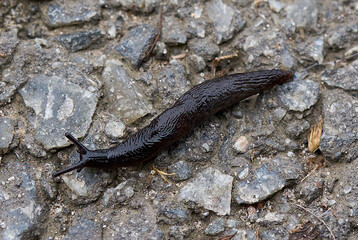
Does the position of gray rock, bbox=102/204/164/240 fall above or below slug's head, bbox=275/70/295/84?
below

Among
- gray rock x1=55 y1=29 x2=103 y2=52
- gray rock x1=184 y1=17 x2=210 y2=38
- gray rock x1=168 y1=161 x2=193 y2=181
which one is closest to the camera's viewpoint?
gray rock x1=168 y1=161 x2=193 y2=181

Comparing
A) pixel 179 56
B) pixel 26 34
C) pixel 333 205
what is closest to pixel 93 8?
pixel 26 34

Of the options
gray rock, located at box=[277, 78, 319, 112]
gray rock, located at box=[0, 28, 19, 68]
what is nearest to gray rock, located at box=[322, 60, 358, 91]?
gray rock, located at box=[277, 78, 319, 112]

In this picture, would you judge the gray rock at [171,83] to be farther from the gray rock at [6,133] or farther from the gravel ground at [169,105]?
the gray rock at [6,133]

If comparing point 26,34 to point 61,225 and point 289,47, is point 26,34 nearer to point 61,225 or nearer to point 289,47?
point 61,225

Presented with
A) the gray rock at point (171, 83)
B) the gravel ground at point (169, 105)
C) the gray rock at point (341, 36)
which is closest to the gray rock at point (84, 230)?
the gravel ground at point (169, 105)

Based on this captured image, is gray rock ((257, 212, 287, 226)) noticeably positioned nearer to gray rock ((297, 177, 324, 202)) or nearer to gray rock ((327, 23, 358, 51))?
gray rock ((297, 177, 324, 202))
